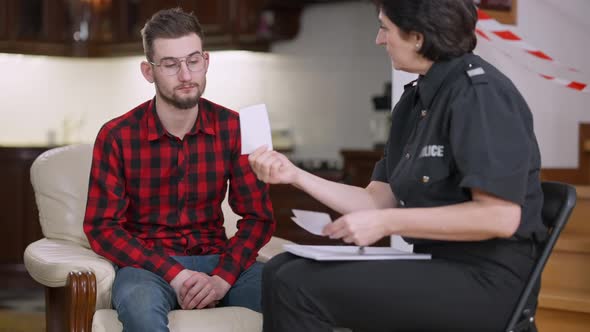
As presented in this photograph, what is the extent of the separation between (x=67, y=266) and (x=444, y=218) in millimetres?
1139

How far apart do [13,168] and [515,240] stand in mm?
4824

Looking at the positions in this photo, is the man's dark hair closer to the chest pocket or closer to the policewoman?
the policewoman

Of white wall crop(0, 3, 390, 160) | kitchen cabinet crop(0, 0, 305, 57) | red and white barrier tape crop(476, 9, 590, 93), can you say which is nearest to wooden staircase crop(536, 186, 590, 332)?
red and white barrier tape crop(476, 9, 590, 93)

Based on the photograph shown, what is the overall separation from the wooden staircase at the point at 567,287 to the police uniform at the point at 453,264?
1364 millimetres

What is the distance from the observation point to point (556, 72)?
4102mm

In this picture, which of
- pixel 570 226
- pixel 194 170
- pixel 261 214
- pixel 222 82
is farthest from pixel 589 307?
pixel 222 82

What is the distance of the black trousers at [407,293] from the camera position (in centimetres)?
189

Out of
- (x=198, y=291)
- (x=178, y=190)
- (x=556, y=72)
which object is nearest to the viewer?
(x=198, y=291)

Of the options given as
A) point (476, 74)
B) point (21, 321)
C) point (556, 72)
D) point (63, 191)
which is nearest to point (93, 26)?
point (21, 321)

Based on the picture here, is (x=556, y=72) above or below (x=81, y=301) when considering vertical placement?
above

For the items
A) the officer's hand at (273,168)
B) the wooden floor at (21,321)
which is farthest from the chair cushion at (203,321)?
the wooden floor at (21,321)

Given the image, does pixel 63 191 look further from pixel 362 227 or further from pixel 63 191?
pixel 362 227

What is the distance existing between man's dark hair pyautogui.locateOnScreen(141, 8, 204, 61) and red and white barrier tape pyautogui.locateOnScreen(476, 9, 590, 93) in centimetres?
143

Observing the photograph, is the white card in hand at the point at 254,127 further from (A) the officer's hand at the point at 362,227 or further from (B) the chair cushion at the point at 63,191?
(B) the chair cushion at the point at 63,191
